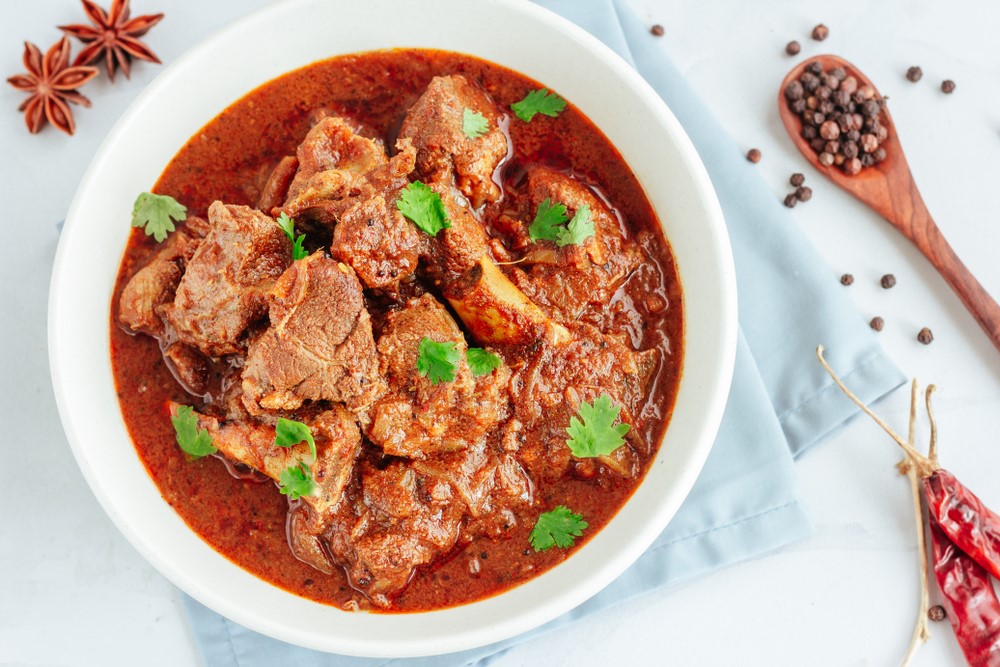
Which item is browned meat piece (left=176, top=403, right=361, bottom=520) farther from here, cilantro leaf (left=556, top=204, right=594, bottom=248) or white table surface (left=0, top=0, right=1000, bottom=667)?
white table surface (left=0, top=0, right=1000, bottom=667)

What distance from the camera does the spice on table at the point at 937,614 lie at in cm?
470

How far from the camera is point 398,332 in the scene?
11.6ft

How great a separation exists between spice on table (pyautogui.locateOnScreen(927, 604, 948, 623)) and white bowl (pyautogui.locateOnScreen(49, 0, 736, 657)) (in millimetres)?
2136

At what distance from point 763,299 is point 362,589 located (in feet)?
8.51

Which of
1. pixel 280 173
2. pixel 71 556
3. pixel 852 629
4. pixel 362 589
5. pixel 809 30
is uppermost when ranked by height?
pixel 809 30

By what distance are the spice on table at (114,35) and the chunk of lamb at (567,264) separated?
2.37 meters

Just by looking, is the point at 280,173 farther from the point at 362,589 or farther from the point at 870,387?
the point at 870,387

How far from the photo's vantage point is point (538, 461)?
149 inches

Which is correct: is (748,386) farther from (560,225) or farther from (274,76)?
(274,76)

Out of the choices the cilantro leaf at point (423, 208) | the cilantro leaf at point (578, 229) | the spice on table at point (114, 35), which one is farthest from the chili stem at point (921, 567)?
the spice on table at point (114, 35)

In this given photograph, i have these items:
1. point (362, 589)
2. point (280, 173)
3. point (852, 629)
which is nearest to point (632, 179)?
point (280, 173)

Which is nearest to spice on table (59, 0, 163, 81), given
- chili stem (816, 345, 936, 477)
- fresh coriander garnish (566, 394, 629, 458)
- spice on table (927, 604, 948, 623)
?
fresh coriander garnish (566, 394, 629, 458)

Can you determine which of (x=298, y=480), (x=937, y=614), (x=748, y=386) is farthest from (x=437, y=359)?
(x=937, y=614)

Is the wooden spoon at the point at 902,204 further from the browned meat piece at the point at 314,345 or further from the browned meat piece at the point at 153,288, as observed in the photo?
the browned meat piece at the point at 153,288
